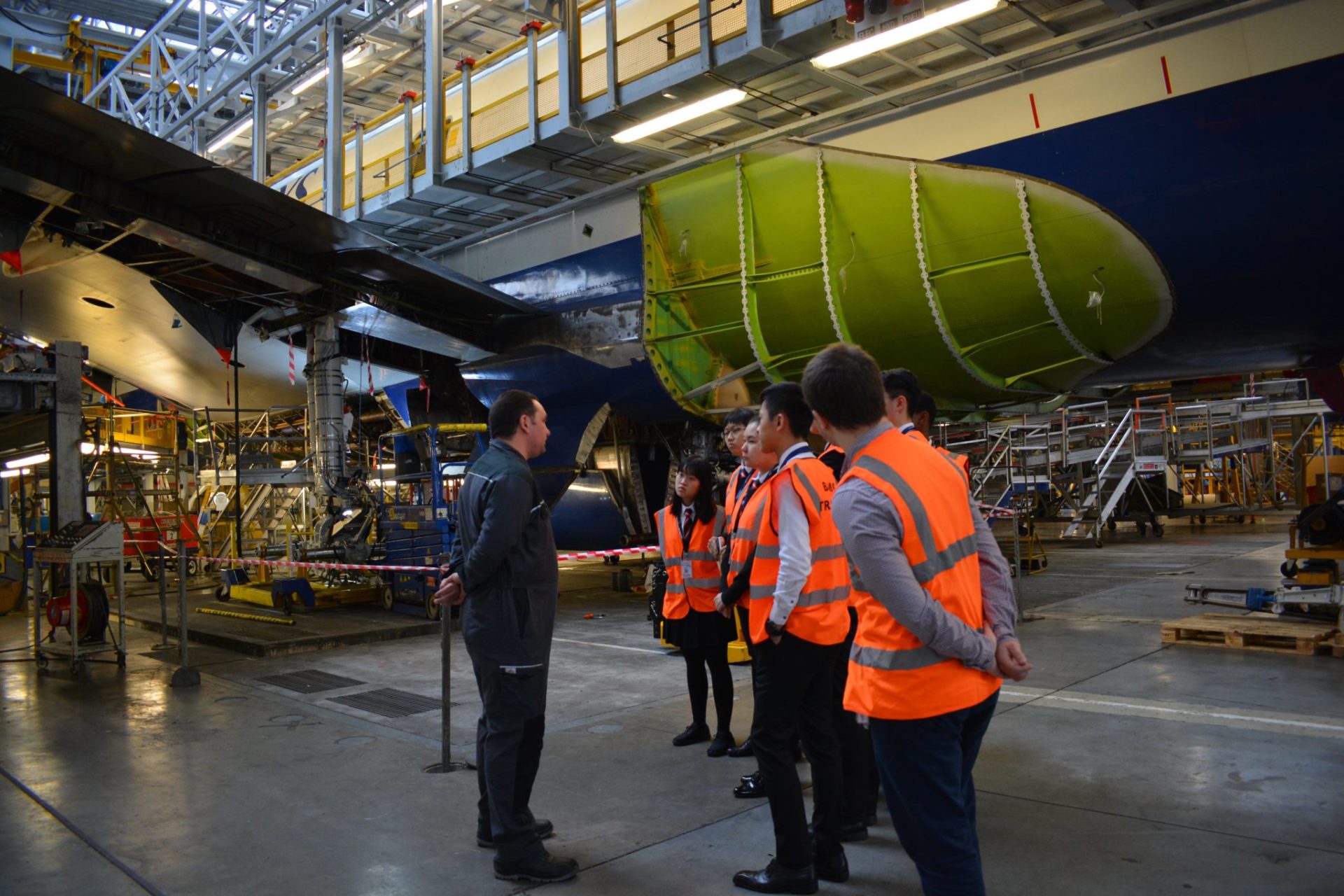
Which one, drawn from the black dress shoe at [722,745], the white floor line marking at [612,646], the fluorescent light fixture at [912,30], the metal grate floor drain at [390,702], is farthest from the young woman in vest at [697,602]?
the fluorescent light fixture at [912,30]

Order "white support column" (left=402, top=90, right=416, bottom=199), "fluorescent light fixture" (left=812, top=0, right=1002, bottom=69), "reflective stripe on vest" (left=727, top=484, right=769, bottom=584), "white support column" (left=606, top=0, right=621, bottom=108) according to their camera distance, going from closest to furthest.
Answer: "reflective stripe on vest" (left=727, top=484, right=769, bottom=584)
"fluorescent light fixture" (left=812, top=0, right=1002, bottom=69)
"white support column" (left=606, top=0, right=621, bottom=108)
"white support column" (left=402, top=90, right=416, bottom=199)

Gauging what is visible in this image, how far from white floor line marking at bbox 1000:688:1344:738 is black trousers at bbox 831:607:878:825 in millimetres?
2142

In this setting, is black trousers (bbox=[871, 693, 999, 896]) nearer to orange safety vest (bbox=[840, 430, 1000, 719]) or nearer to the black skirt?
orange safety vest (bbox=[840, 430, 1000, 719])

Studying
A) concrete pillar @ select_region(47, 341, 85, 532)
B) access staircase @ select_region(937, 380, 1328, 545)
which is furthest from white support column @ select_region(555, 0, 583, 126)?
access staircase @ select_region(937, 380, 1328, 545)

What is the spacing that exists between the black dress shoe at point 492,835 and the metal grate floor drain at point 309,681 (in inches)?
133

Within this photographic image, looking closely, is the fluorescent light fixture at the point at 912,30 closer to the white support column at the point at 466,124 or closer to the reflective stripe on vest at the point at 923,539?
the white support column at the point at 466,124

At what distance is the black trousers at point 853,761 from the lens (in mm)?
3613

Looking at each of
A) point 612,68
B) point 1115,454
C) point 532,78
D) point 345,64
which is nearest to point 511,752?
point 612,68

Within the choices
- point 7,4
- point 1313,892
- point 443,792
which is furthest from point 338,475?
point 7,4

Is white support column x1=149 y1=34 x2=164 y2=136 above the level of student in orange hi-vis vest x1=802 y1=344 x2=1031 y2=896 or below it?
above

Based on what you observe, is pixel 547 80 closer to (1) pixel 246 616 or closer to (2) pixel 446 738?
(1) pixel 246 616

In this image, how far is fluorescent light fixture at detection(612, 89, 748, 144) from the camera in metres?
8.04

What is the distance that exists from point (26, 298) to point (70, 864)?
10546 millimetres

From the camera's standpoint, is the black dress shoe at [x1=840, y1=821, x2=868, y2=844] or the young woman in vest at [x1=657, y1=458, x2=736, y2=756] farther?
the young woman in vest at [x1=657, y1=458, x2=736, y2=756]
